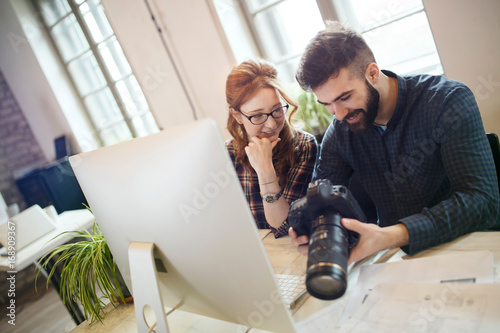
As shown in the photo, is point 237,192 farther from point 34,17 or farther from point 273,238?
point 34,17

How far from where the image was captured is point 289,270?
1055 millimetres

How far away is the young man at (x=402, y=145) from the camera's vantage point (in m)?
0.94

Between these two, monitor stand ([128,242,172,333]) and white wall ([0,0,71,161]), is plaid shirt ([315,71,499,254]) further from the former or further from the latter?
white wall ([0,0,71,161])

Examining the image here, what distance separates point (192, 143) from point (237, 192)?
0.38 feet

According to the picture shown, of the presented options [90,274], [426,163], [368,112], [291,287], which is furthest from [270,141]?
[90,274]

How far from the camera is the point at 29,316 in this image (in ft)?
11.2

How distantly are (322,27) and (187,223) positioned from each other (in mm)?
2276

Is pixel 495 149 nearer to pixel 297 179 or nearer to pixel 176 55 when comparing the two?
pixel 297 179

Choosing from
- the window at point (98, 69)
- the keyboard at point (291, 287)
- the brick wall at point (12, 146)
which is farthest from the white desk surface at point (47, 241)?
the brick wall at point (12, 146)

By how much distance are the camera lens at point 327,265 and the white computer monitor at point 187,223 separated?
74 mm

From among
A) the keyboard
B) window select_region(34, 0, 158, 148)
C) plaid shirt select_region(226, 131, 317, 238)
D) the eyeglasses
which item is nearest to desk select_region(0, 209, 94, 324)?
plaid shirt select_region(226, 131, 317, 238)

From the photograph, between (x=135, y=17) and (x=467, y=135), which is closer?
(x=467, y=135)

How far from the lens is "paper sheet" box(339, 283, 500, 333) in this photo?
64 centimetres

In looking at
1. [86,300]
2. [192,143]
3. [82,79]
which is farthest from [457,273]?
[82,79]
